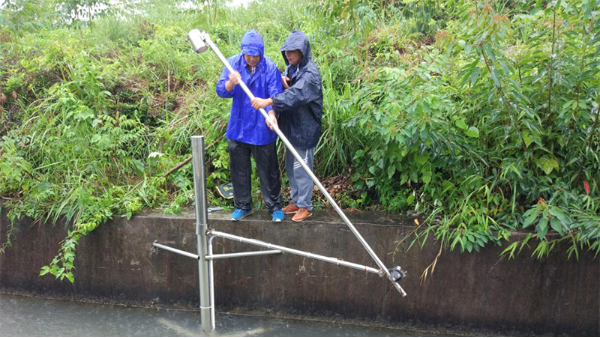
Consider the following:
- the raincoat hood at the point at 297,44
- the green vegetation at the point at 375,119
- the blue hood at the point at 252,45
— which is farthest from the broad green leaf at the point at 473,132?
the blue hood at the point at 252,45

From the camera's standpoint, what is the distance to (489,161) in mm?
3869

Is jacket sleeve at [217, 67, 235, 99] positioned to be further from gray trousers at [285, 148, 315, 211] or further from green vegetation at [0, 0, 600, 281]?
gray trousers at [285, 148, 315, 211]

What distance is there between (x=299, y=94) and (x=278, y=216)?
0.98 meters

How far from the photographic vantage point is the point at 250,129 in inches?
155

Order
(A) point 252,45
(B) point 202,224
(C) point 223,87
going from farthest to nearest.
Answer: (C) point 223,87
(A) point 252,45
(B) point 202,224

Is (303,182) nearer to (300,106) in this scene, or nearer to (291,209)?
(291,209)

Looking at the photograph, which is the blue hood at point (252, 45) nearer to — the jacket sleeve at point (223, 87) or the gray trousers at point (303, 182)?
the jacket sleeve at point (223, 87)

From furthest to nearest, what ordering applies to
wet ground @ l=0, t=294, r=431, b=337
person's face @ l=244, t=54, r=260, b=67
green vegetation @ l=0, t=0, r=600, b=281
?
A: person's face @ l=244, t=54, r=260, b=67, wet ground @ l=0, t=294, r=431, b=337, green vegetation @ l=0, t=0, r=600, b=281

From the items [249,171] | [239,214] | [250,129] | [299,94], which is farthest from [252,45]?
[239,214]

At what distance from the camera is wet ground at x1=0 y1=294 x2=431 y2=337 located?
3.71 meters

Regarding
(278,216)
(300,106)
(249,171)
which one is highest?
(300,106)

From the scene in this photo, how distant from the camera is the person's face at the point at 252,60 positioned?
383 centimetres

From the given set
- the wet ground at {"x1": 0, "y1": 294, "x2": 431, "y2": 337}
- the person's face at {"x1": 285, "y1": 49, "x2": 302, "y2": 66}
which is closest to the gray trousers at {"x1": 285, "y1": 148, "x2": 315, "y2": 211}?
the person's face at {"x1": 285, "y1": 49, "x2": 302, "y2": 66}

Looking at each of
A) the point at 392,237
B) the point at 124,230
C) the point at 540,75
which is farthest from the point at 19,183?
the point at 540,75
